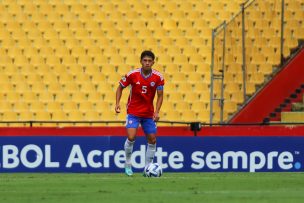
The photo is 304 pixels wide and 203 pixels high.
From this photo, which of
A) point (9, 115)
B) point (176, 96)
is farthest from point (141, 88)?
point (9, 115)

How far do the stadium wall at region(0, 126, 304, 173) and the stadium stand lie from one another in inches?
160

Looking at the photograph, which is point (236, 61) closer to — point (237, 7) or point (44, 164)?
point (237, 7)

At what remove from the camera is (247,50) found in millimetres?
22891

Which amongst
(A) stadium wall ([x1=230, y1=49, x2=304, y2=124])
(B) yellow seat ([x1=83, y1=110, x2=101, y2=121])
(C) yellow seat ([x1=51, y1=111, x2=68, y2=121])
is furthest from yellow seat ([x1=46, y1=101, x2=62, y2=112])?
(A) stadium wall ([x1=230, y1=49, x2=304, y2=124])

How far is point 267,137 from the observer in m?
18.4

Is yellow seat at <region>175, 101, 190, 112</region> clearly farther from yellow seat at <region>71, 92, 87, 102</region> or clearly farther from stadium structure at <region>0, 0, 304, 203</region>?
yellow seat at <region>71, 92, 87, 102</region>

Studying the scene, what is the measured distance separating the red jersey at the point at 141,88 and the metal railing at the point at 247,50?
5787 millimetres

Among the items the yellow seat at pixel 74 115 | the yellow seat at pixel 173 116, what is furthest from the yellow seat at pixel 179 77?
the yellow seat at pixel 74 115

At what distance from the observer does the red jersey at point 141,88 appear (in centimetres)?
1573
